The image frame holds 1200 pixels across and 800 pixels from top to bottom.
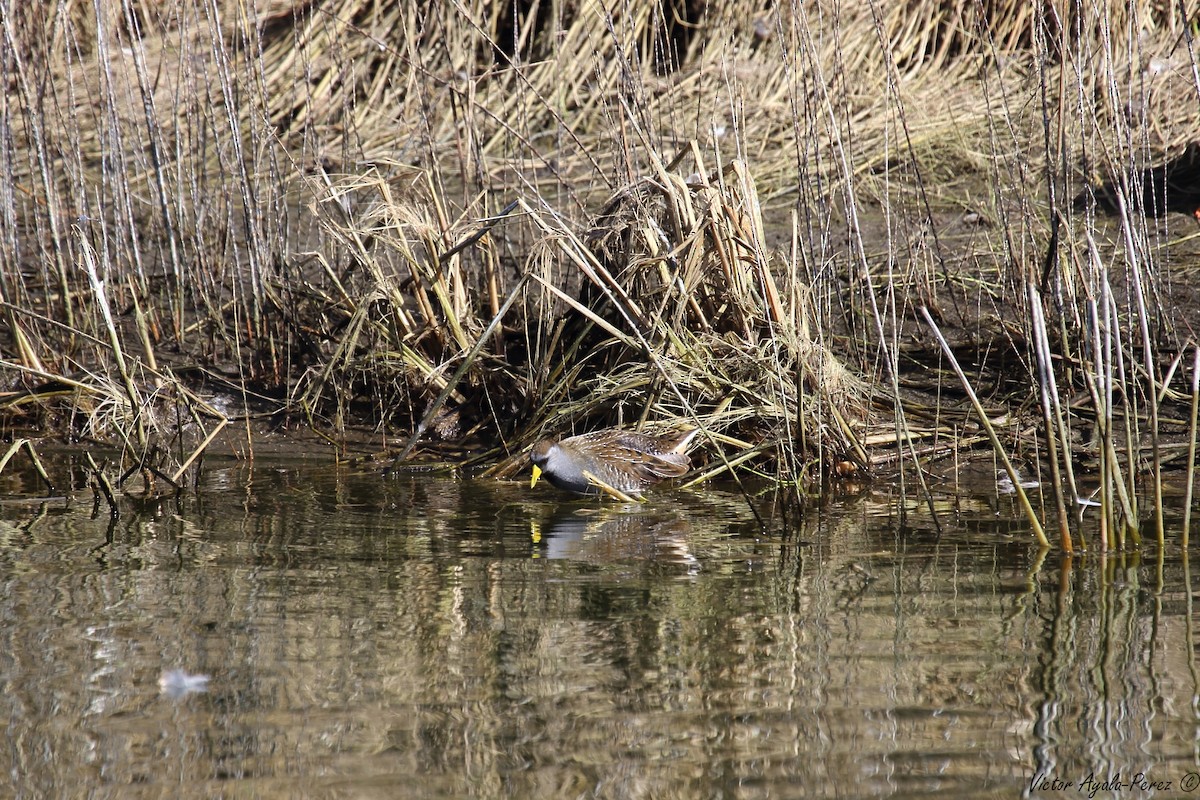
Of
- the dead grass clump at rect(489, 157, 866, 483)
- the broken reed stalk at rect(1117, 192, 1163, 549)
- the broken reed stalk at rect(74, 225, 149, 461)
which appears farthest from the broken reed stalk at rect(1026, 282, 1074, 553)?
the broken reed stalk at rect(74, 225, 149, 461)

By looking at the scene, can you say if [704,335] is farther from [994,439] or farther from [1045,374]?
[1045,374]

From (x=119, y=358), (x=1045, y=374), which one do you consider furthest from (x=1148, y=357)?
(x=119, y=358)

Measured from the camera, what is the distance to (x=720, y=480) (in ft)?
18.1

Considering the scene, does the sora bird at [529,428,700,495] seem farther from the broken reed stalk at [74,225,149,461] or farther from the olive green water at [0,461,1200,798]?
the broken reed stalk at [74,225,149,461]

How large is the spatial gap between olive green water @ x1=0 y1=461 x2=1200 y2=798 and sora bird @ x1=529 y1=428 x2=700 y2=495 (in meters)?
0.36

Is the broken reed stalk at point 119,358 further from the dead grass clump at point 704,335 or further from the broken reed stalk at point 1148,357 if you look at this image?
the broken reed stalk at point 1148,357

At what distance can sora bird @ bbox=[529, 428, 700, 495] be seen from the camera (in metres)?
5.13

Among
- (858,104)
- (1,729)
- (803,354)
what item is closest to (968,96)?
(858,104)

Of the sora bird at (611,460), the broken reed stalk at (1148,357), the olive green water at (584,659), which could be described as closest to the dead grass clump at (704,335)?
the sora bird at (611,460)

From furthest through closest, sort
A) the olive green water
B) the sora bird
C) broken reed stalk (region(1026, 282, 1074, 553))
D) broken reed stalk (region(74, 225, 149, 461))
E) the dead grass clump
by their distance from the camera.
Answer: the dead grass clump, the sora bird, broken reed stalk (region(74, 225, 149, 461)), broken reed stalk (region(1026, 282, 1074, 553)), the olive green water

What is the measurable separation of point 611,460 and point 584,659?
2048 millimetres

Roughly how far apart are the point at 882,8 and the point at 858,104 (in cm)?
77

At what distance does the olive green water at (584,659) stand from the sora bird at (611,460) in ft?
1.17

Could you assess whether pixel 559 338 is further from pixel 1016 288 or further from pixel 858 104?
pixel 858 104
